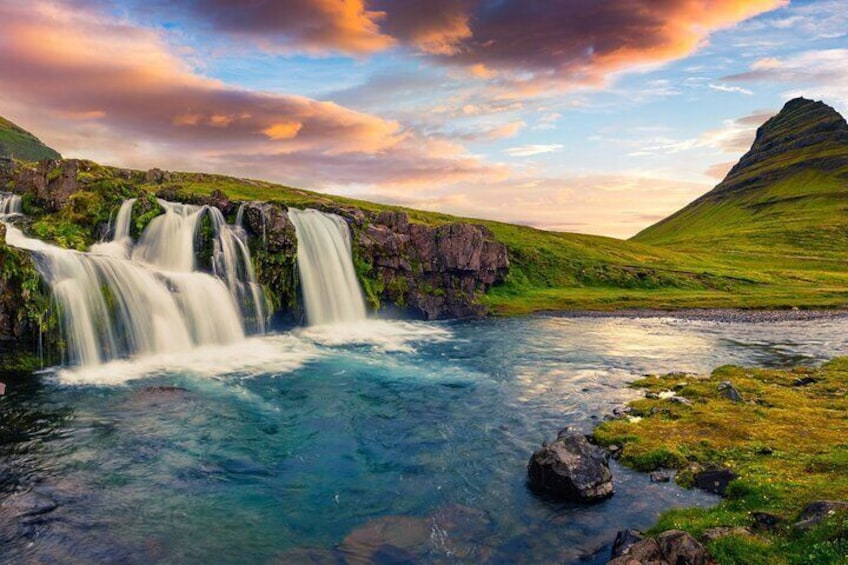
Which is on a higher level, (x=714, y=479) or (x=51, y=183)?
(x=51, y=183)

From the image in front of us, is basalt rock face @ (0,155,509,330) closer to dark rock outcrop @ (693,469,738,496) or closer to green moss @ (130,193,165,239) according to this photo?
green moss @ (130,193,165,239)

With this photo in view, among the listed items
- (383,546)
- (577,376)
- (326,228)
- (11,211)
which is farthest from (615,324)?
(11,211)

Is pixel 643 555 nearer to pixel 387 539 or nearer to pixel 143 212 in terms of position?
pixel 387 539

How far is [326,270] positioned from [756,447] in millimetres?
57254

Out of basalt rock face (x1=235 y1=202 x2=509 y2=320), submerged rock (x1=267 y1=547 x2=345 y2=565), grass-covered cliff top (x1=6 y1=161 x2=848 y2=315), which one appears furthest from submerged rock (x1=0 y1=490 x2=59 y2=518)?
basalt rock face (x1=235 y1=202 x2=509 y2=320)

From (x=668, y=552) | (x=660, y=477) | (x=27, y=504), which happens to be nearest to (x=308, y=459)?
(x=27, y=504)

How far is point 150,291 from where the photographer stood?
44625 millimetres

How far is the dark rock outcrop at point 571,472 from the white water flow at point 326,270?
49.1 meters

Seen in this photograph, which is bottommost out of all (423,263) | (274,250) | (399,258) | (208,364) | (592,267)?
(208,364)

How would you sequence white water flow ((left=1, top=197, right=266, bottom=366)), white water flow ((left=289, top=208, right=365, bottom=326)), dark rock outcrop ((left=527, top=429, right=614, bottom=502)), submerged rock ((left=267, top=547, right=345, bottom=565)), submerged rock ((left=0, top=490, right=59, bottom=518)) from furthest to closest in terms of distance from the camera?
white water flow ((left=289, top=208, right=365, bottom=326)) < white water flow ((left=1, top=197, right=266, bottom=366)) < dark rock outcrop ((left=527, top=429, right=614, bottom=502)) < submerged rock ((left=0, top=490, right=59, bottom=518)) < submerged rock ((left=267, top=547, right=345, bottom=565))

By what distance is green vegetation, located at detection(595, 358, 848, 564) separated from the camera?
45.4ft

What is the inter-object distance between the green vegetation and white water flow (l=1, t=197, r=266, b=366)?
125 feet

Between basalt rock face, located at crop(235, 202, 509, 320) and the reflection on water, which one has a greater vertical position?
basalt rock face, located at crop(235, 202, 509, 320)

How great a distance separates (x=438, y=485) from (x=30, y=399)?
88.4ft
